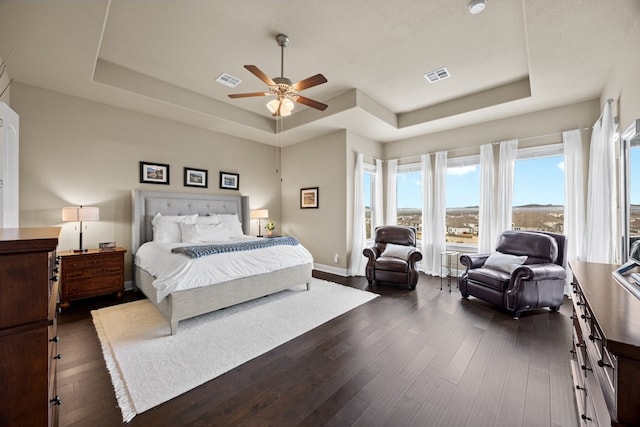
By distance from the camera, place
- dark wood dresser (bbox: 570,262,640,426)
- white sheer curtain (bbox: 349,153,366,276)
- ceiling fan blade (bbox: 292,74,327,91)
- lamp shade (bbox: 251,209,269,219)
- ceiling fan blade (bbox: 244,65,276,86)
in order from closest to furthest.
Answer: dark wood dresser (bbox: 570,262,640,426) → ceiling fan blade (bbox: 244,65,276,86) → ceiling fan blade (bbox: 292,74,327,91) → white sheer curtain (bbox: 349,153,366,276) → lamp shade (bbox: 251,209,269,219)

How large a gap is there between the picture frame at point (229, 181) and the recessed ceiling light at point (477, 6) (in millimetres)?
4756

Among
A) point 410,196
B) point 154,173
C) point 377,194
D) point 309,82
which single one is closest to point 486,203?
point 410,196

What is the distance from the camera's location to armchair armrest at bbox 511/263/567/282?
10.5 ft

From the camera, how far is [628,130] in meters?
2.48

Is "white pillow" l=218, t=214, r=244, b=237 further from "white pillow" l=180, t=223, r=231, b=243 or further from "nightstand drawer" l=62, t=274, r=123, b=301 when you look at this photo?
"nightstand drawer" l=62, t=274, r=123, b=301

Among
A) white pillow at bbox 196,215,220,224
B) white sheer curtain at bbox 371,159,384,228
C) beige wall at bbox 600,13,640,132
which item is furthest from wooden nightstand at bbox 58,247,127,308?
beige wall at bbox 600,13,640,132

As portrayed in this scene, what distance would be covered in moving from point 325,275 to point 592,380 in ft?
13.8

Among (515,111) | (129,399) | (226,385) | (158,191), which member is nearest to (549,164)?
(515,111)

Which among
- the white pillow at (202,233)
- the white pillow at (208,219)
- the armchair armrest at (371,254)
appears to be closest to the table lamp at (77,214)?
the white pillow at (202,233)

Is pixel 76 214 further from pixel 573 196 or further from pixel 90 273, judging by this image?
pixel 573 196

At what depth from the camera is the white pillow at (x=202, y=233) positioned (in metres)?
4.23

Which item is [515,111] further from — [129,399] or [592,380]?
[129,399]

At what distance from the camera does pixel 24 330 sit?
0.92m

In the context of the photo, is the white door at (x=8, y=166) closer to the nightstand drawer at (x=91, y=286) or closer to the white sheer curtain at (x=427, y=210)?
the nightstand drawer at (x=91, y=286)
